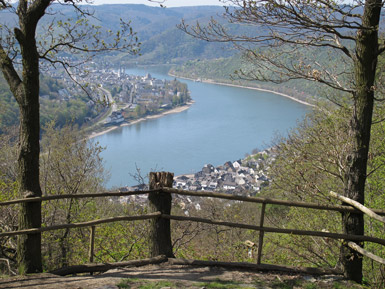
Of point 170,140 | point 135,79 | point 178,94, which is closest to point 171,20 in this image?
point 135,79

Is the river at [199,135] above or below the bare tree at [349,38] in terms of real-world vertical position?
below

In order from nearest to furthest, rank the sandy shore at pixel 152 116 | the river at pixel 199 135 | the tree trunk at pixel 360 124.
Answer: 1. the tree trunk at pixel 360 124
2. the river at pixel 199 135
3. the sandy shore at pixel 152 116

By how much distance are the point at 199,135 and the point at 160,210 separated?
45706mm

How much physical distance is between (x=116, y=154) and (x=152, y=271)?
37873mm

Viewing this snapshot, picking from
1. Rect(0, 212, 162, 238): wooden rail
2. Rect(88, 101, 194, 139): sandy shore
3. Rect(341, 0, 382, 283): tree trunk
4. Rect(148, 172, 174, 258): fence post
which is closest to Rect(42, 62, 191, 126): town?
Rect(88, 101, 194, 139): sandy shore

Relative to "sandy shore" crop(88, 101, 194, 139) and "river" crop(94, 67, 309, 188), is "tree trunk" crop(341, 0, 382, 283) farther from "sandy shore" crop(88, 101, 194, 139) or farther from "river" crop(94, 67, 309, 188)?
"sandy shore" crop(88, 101, 194, 139)

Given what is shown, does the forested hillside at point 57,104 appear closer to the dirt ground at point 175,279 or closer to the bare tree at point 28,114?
the bare tree at point 28,114

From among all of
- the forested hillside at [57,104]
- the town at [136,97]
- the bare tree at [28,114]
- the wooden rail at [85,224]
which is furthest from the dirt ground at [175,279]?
the town at [136,97]

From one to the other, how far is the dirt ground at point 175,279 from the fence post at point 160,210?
22cm

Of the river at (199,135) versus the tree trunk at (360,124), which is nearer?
the tree trunk at (360,124)

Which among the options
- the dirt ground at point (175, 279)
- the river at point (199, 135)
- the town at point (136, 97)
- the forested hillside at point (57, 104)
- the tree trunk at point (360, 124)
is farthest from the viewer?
the town at point (136, 97)

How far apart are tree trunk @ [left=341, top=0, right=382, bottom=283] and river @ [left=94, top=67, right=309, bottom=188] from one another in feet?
89.7

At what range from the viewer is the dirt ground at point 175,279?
155 inches

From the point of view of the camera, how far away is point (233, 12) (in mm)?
4668
